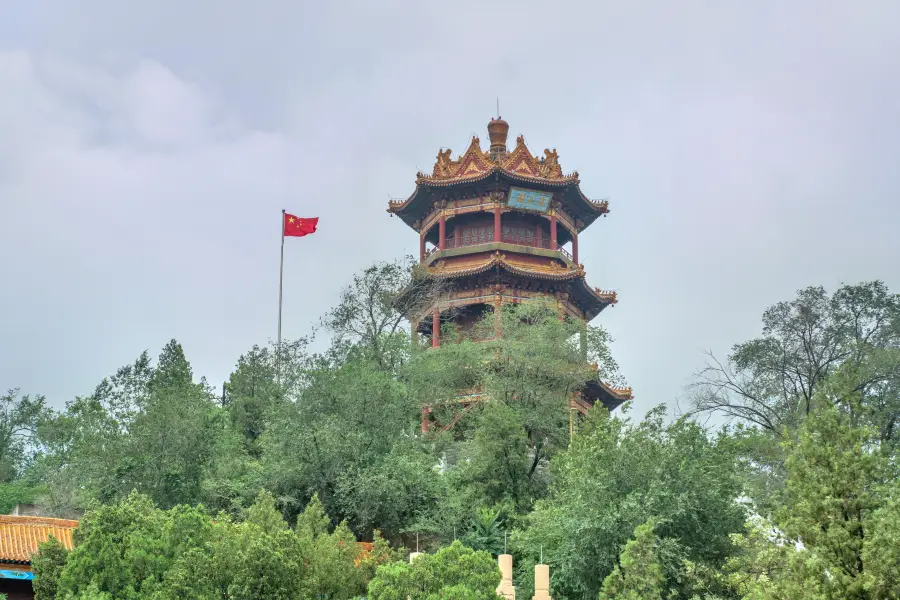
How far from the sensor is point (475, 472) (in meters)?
26.3

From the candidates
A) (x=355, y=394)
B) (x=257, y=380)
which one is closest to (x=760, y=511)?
(x=355, y=394)

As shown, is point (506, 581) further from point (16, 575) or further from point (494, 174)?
point (494, 174)

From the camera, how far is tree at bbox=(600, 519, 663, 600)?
1678 centimetres

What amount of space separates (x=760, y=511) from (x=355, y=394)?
35.6 feet

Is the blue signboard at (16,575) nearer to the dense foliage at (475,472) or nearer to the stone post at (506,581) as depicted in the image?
the dense foliage at (475,472)

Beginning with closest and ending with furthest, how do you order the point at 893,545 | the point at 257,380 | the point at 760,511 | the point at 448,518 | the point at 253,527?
1. the point at 893,545
2. the point at 253,527
3. the point at 760,511
4. the point at 448,518
5. the point at 257,380

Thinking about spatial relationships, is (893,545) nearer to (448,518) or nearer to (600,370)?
(448,518)

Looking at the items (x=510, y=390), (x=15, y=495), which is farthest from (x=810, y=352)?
(x=15, y=495)

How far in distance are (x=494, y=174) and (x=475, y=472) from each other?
571 inches

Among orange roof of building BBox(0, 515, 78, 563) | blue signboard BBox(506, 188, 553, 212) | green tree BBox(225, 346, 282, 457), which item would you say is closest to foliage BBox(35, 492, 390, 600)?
orange roof of building BBox(0, 515, 78, 563)

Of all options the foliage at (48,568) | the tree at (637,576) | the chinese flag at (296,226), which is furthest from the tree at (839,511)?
the chinese flag at (296,226)

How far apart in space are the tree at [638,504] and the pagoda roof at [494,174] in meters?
16.6

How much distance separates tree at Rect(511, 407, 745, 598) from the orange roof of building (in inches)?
366

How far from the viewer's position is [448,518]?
25.7 meters
